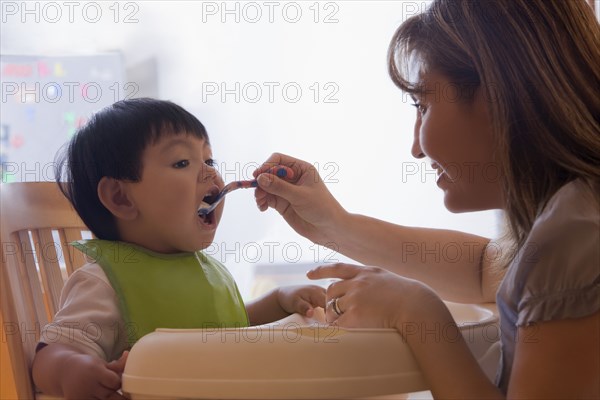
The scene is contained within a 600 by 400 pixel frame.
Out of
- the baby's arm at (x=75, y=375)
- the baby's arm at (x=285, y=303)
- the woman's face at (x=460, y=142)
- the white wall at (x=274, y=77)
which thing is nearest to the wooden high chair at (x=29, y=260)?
the baby's arm at (x=75, y=375)

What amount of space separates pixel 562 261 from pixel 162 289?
21.6 inches

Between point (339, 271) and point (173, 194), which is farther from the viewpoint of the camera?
point (173, 194)

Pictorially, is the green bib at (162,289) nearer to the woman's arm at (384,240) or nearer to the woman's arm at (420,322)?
the woman's arm at (384,240)

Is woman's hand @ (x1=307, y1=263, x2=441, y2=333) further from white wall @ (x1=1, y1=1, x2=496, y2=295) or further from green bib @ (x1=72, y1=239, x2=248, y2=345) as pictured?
white wall @ (x1=1, y1=1, x2=496, y2=295)

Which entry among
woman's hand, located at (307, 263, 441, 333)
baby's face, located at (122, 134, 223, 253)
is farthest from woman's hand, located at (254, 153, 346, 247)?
woman's hand, located at (307, 263, 441, 333)

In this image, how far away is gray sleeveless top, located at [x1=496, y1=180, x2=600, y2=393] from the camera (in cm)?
71

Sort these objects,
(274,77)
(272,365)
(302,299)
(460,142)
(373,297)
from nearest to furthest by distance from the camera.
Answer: (272,365) → (373,297) → (460,142) → (302,299) → (274,77)

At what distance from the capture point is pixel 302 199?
45.4 inches

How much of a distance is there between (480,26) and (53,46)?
1.51 metres

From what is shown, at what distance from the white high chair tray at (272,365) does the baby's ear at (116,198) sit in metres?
0.39

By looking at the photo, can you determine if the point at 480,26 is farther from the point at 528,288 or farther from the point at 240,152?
the point at 240,152

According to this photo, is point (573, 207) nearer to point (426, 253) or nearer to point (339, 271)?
point (339, 271)

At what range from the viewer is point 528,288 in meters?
0.74

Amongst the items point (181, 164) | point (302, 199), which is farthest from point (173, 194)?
point (302, 199)
